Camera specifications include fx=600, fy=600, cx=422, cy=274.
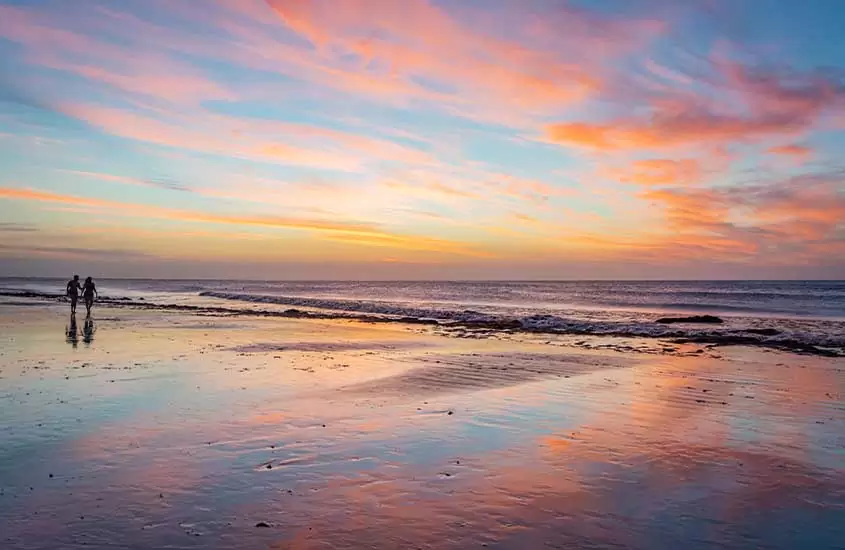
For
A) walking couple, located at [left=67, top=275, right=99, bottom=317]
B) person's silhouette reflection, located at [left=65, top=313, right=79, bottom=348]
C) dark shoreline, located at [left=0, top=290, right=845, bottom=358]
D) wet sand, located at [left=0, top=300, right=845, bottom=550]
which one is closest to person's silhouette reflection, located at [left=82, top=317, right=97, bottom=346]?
person's silhouette reflection, located at [left=65, top=313, right=79, bottom=348]

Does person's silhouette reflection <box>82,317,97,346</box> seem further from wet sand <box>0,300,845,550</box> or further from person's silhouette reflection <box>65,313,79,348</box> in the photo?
wet sand <box>0,300,845,550</box>

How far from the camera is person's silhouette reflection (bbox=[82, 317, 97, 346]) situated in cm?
2112

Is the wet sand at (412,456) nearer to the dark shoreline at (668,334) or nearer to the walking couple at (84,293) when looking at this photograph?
the dark shoreline at (668,334)

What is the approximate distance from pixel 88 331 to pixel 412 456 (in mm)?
21377

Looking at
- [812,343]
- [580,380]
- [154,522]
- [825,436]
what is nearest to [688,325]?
[812,343]

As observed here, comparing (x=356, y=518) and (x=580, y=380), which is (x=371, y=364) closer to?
(x=580, y=380)

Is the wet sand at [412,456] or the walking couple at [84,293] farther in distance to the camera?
the walking couple at [84,293]

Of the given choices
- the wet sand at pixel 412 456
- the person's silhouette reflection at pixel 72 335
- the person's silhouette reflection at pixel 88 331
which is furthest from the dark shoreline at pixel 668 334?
the person's silhouette reflection at pixel 72 335

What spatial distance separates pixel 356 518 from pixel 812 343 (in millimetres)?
23883

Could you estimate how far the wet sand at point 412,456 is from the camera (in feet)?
18.5

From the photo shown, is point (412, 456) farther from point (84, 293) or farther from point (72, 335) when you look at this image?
point (84, 293)

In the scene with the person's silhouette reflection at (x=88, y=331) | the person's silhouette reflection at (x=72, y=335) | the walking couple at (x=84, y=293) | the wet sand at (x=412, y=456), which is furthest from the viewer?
the walking couple at (x=84, y=293)

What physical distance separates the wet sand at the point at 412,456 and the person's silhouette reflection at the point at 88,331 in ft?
14.8

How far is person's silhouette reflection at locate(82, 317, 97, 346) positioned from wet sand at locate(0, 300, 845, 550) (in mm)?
4518
